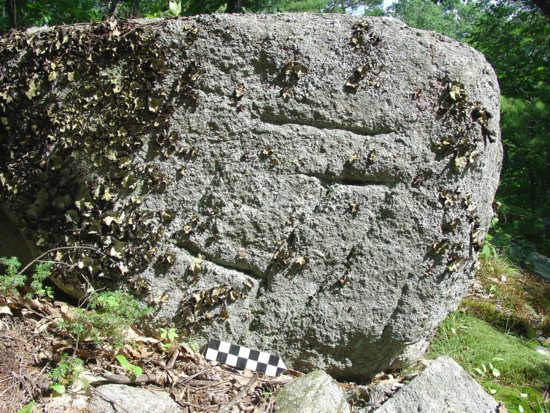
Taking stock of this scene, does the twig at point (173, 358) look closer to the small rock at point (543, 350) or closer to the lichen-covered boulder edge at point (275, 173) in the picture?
the lichen-covered boulder edge at point (275, 173)

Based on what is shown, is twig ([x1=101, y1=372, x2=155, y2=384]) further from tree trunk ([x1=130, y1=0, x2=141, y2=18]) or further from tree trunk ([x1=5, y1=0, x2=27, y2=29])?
tree trunk ([x1=5, y1=0, x2=27, y2=29])

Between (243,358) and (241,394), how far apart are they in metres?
0.37

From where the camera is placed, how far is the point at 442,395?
3062 mm

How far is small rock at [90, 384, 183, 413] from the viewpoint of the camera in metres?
2.52

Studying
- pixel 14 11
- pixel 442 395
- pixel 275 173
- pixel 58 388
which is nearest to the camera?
pixel 58 388

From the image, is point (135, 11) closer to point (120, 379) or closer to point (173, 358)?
point (173, 358)

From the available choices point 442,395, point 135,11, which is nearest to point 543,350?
point 442,395

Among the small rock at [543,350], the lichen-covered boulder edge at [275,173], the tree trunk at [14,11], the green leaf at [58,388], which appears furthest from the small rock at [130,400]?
the tree trunk at [14,11]

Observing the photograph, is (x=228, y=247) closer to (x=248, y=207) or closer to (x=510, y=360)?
(x=248, y=207)

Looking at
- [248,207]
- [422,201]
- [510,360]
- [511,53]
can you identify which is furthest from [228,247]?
[511,53]

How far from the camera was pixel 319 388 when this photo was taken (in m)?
2.94

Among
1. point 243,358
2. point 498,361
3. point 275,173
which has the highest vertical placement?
point 275,173

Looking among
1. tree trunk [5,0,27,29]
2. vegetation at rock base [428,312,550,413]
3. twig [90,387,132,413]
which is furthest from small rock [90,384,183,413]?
tree trunk [5,0,27,29]

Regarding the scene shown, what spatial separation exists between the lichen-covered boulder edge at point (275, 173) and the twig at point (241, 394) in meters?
0.26
